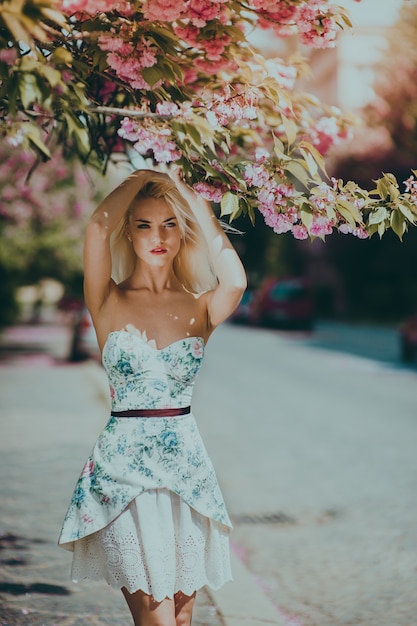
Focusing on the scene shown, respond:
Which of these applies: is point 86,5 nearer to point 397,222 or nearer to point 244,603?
point 397,222

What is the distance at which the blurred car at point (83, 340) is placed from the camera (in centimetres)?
1884

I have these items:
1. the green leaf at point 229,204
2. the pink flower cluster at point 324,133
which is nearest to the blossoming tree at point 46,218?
the pink flower cluster at point 324,133

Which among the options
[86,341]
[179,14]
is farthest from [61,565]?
[86,341]

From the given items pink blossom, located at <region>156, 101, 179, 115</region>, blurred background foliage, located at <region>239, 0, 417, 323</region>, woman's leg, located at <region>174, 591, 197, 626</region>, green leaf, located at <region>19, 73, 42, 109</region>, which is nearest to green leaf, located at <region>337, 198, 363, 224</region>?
pink blossom, located at <region>156, 101, 179, 115</region>

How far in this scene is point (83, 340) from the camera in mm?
19375

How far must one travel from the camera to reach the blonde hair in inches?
131

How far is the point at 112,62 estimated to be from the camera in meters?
3.17

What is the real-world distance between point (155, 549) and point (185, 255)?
45.1 inches

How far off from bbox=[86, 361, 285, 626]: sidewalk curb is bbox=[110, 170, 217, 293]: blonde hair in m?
Answer: 1.81

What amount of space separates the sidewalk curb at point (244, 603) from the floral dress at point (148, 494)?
1259 mm

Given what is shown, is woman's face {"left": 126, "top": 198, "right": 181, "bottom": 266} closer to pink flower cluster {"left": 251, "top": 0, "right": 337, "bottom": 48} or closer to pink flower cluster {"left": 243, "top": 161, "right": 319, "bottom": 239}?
pink flower cluster {"left": 243, "top": 161, "right": 319, "bottom": 239}

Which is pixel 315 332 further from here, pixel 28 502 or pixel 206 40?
pixel 206 40

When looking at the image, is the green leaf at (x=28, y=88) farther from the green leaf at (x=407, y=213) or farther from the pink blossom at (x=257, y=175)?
the green leaf at (x=407, y=213)

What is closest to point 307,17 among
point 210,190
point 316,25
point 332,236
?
point 316,25
